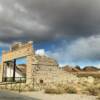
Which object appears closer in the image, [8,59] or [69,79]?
[69,79]

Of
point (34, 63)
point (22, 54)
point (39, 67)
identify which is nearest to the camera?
point (34, 63)

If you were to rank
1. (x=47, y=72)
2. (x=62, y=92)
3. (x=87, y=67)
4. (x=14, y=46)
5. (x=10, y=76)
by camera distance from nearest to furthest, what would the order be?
(x=62, y=92) < (x=47, y=72) < (x=14, y=46) < (x=10, y=76) < (x=87, y=67)

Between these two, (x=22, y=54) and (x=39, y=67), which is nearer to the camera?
(x=39, y=67)

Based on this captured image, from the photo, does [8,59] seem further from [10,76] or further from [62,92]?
[62,92]

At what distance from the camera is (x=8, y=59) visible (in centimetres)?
4894

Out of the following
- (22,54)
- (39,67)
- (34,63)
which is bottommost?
(39,67)

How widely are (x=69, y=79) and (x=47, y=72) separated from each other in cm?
436

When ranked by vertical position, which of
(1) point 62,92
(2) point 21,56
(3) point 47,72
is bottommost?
(1) point 62,92

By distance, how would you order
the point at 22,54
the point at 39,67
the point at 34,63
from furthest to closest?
the point at 22,54, the point at 39,67, the point at 34,63

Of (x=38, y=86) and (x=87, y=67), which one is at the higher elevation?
(x=87, y=67)

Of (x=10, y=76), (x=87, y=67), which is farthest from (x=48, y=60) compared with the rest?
(x=87, y=67)

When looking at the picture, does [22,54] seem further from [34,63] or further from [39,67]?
[39,67]

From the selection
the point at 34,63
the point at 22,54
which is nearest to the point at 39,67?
the point at 34,63

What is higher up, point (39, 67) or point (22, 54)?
point (22, 54)
